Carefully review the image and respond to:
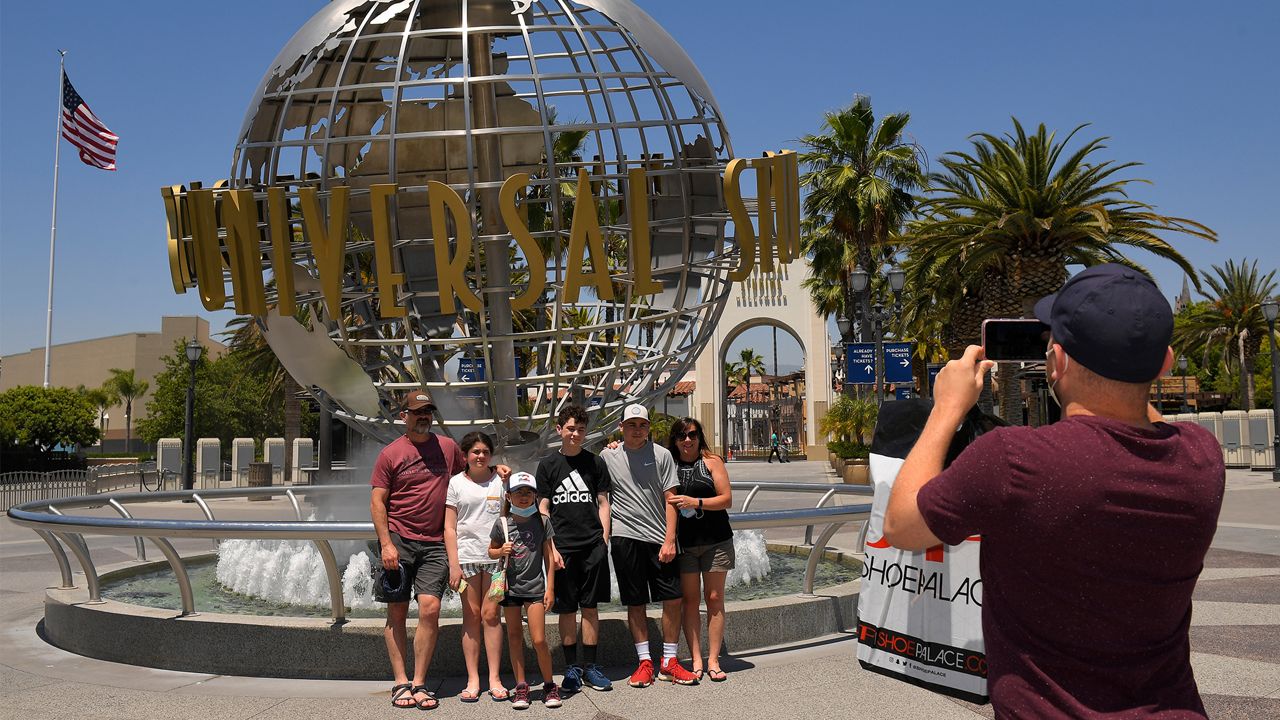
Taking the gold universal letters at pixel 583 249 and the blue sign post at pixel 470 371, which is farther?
the blue sign post at pixel 470 371

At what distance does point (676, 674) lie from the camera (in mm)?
6000

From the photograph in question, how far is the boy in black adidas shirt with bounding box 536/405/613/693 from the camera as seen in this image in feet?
19.5

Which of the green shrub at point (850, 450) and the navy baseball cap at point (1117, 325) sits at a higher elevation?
the navy baseball cap at point (1117, 325)

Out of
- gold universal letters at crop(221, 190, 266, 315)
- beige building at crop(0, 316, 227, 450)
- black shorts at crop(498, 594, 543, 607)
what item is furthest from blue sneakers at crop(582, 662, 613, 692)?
beige building at crop(0, 316, 227, 450)

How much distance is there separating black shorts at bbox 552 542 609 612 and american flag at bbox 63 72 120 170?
26.7 meters

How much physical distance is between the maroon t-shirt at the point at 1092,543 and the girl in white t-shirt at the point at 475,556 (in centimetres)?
415

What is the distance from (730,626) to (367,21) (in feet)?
16.9

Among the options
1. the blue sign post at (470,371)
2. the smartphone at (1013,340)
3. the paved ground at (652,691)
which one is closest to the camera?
the smartphone at (1013,340)

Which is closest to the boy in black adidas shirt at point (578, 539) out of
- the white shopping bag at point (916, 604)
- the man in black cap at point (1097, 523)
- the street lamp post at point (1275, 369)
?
the white shopping bag at point (916, 604)

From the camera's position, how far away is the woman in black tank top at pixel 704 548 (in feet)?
20.2

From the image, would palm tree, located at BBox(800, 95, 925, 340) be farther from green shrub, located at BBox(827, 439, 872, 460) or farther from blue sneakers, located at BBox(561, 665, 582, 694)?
blue sneakers, located at BBox(561, 665, 582, 694)

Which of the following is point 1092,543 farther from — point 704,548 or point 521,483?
point 704,548

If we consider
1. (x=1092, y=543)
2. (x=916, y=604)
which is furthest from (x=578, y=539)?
(x=1092, y=543)

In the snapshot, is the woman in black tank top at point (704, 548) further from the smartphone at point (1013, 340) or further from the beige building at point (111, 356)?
the beige building at point (111, 356)
